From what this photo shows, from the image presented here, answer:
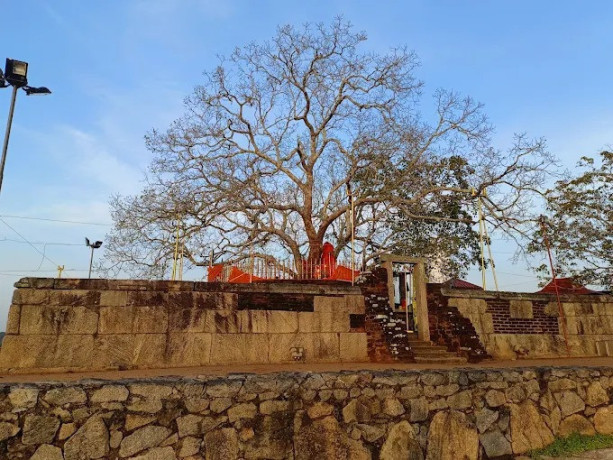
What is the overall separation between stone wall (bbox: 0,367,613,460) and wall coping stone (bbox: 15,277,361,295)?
12.9 feet

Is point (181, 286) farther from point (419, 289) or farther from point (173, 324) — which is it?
point (419, 289)

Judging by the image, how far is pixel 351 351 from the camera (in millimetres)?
8734

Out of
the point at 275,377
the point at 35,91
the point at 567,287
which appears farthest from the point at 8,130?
the point at 567,287

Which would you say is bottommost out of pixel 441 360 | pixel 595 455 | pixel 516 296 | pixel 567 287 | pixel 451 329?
pixel 595 455

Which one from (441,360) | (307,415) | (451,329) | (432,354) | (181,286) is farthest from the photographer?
(451,329)

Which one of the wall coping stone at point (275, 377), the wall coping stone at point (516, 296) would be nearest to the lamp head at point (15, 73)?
the wall coping stone at point (275, 377)

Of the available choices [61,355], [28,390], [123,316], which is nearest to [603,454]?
[28,390]

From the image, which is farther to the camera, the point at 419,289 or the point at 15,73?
the point at 419,289

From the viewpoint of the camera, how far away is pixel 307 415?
14.8 ft

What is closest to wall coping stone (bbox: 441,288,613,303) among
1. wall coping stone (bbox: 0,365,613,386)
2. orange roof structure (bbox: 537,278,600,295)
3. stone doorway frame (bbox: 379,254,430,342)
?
stone doorway frame (bbox: 379,254,430,342)

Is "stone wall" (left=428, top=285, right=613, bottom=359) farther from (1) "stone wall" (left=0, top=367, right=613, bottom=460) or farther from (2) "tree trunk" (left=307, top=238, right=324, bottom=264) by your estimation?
(2) "tree trunk" (left=307, top=238, right=324, bottom=264)

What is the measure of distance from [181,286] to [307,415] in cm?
437

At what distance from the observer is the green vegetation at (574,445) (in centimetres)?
529

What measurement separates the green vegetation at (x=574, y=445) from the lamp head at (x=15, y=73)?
487 inches
